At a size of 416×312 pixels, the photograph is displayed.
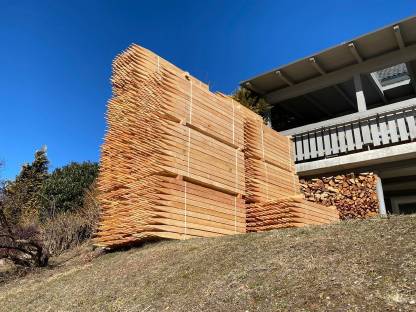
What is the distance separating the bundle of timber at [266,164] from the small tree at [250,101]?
6.69 ft

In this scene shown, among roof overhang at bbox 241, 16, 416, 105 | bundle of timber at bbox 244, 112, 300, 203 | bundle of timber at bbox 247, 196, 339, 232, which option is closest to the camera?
bundle of timber at bbox 247, 196, 339, 232

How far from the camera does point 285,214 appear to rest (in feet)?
28.8

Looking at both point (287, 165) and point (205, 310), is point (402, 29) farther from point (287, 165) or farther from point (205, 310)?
point (205, 310)

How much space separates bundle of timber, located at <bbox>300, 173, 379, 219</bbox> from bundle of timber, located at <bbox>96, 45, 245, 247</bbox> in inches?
124

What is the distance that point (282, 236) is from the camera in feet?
20.1

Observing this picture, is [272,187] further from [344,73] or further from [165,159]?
[344,73]

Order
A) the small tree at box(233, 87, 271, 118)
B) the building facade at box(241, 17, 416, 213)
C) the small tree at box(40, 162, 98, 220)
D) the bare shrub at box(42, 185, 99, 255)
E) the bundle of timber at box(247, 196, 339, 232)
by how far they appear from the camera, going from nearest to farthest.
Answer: the bundle of timber at box(247, 196, 339, 232)
the building facade at box(241, 17, 416, 213)
the bare shrub at box(42, 185, 99, 255)
the small tree at box(233, 87, 271, 118)
the small tree at box(40, 162, 98, 220)

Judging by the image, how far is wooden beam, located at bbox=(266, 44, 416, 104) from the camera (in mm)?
12125

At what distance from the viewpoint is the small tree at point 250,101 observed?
539 inches

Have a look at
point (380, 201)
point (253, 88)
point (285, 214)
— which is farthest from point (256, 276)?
point (253, 88)

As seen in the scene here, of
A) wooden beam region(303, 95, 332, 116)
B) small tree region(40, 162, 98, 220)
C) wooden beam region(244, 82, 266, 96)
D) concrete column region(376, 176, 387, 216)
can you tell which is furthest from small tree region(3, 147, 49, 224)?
concrete column region(376, 176, 387, 216)

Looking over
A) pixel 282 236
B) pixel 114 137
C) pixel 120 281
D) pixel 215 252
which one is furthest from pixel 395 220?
pixel 114 137

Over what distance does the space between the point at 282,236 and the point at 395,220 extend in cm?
151

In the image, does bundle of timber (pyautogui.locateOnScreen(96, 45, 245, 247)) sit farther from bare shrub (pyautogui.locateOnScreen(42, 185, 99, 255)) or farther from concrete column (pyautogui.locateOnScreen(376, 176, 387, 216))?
bare shrub (pyautogui.locateOnScreen(42, 185, 99, 255))
